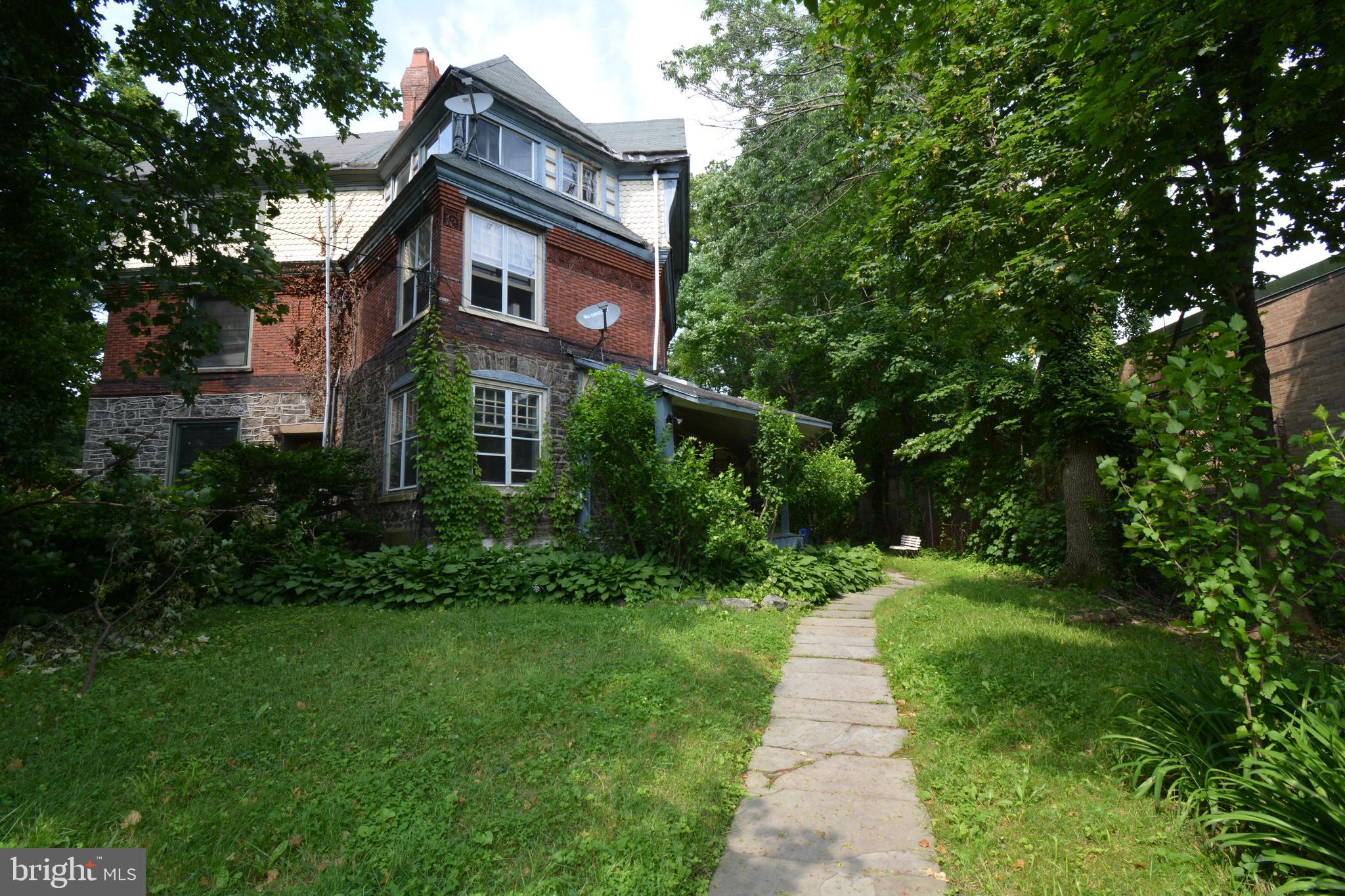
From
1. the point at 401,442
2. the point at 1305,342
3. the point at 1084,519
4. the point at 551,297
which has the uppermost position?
the point at 551,297

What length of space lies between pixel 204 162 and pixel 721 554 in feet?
24.5

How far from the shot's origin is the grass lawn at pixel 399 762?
8.35ft

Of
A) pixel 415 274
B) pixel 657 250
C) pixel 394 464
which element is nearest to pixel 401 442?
pixel 394 464

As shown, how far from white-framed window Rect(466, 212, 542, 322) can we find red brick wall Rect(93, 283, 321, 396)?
5.51 m

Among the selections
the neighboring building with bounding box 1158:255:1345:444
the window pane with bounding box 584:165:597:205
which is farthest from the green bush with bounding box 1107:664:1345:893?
the window pane with bounding box 584:165:597:205

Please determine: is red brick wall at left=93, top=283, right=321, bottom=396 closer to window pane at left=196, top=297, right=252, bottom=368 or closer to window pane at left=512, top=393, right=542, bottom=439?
window pane at left=196, top=297, right=252, bottom=368

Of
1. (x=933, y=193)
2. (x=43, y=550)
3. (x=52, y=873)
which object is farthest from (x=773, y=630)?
(x=43, y=550)

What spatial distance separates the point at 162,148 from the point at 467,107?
5.43 m

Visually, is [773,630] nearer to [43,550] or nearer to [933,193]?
[933,193]

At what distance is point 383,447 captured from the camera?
36.3 feet

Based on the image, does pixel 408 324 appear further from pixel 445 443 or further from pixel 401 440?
pixel 445 443

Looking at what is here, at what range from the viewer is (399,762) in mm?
3352

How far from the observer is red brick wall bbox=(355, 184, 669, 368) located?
10148 millimetres

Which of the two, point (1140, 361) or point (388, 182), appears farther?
point (388, 182)
